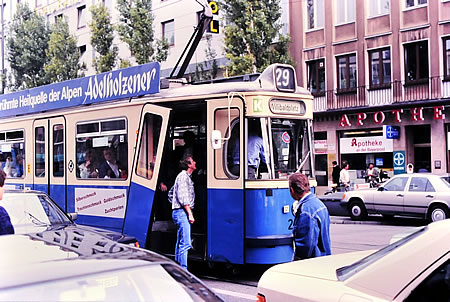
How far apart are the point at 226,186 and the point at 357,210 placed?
11.2 metres

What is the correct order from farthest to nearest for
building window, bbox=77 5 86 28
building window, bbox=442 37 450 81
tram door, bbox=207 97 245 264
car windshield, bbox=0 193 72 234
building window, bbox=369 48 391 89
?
building window, bbox=77 5 86 28, building window, bbox=369 48 391 89, building window, bbox=442 37 450 81, tram door, bbox=207 97 245 264, car windshield, bbox=0 193 72 234

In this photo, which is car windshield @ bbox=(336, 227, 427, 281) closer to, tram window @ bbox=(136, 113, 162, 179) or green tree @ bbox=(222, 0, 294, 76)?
tram window @ bbox=(136, 113, 162, 179)

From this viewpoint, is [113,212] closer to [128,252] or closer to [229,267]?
[229,267]

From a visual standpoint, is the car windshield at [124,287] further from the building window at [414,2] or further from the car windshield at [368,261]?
the building window at [414,2]

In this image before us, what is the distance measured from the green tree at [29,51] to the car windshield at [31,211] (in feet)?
113

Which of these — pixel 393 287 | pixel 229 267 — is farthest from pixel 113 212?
pixel 393 287

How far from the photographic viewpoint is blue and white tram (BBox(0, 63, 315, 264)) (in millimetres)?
8516

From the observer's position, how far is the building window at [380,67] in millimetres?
26969

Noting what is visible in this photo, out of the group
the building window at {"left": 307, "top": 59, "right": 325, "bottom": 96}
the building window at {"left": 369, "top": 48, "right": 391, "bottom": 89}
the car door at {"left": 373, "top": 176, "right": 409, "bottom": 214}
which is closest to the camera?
the car door at {"left": 373, "top": 176, "right": 409, "bottom": 214}

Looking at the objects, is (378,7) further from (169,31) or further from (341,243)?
(341,243)

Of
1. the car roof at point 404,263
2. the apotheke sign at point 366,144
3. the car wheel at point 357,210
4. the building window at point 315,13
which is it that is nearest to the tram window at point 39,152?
the car roof at point 404,263

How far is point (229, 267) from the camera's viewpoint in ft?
29.9

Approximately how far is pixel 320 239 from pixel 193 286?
236cm

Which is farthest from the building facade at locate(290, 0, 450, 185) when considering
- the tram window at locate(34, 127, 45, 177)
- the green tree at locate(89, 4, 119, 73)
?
the tram window at locate(34, 127, 45, 177)
